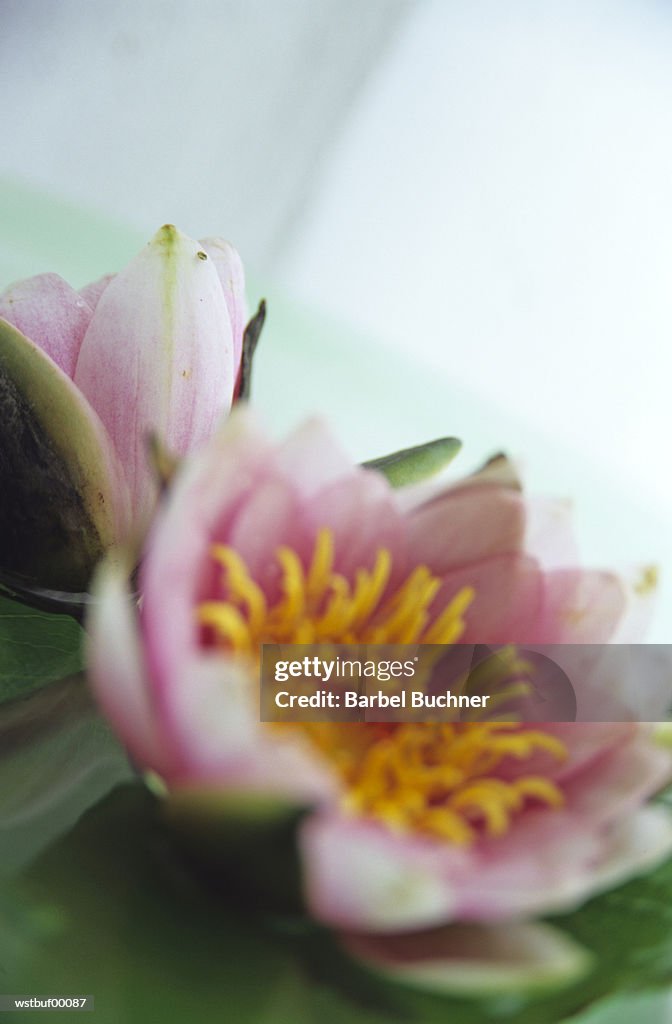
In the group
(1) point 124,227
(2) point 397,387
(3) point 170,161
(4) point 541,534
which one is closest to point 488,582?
(4) point 541,534

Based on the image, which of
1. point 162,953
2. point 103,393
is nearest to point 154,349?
point 103,393

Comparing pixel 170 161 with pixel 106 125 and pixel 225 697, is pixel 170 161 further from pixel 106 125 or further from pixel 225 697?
pixel 225 697

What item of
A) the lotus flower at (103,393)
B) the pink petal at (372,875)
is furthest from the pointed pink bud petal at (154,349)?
the pink petal at (372,875)

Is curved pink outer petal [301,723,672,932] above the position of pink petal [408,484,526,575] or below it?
below

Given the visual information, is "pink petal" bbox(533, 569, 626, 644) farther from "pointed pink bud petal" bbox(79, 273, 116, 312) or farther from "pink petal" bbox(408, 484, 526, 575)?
"pointed pink bud petal" bbox(79, 273, 116, 312)

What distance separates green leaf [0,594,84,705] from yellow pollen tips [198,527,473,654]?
0.32 feet

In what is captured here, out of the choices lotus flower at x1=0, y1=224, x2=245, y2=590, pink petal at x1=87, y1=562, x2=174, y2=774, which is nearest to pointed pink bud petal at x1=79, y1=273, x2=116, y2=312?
lotus flower at x1=0, y1=224, x2=245, y2=590

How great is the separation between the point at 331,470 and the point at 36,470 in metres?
0.07

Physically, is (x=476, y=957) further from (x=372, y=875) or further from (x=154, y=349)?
(x=154, y=349)

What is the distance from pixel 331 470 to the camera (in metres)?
0.18

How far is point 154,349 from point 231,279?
0.03 m

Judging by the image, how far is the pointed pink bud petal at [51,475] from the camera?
0.68 ft

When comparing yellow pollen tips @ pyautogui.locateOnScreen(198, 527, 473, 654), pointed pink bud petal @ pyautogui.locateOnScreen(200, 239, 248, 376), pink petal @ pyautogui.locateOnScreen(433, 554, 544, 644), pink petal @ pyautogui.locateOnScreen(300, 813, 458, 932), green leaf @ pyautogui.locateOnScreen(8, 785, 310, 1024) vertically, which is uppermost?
pointed pink bud petal @ pyautogui.locateOnScreen(200, 239, 248, 376)

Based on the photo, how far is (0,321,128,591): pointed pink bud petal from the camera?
0.68 ft
